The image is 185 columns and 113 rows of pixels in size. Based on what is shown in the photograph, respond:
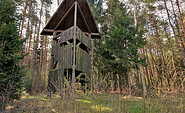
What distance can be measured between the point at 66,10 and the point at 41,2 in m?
12.5

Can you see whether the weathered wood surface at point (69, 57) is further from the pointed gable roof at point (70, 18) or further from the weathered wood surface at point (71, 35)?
the pointed gable roof at point (70, 18)

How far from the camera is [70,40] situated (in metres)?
11.8

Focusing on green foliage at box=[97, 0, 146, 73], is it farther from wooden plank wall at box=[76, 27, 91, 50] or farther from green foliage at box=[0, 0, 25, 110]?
green foliage at box=[0, 0, 25, 110]

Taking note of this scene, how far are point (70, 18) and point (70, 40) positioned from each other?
230 centimetres

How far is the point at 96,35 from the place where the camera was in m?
13.8

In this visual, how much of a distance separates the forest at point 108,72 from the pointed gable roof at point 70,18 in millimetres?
403

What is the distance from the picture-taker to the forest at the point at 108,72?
8.20 ft

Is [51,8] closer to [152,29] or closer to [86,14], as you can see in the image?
[86,14]

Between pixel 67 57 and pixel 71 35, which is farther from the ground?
pixel 71 35

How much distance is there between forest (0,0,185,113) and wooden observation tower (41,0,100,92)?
0.35 metres

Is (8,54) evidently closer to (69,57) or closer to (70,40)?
(69,57)

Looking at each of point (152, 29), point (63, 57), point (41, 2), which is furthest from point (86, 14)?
point (152, 29)

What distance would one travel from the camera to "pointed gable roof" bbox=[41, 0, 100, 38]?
1128 cm

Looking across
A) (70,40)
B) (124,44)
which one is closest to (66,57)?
(70,40)
